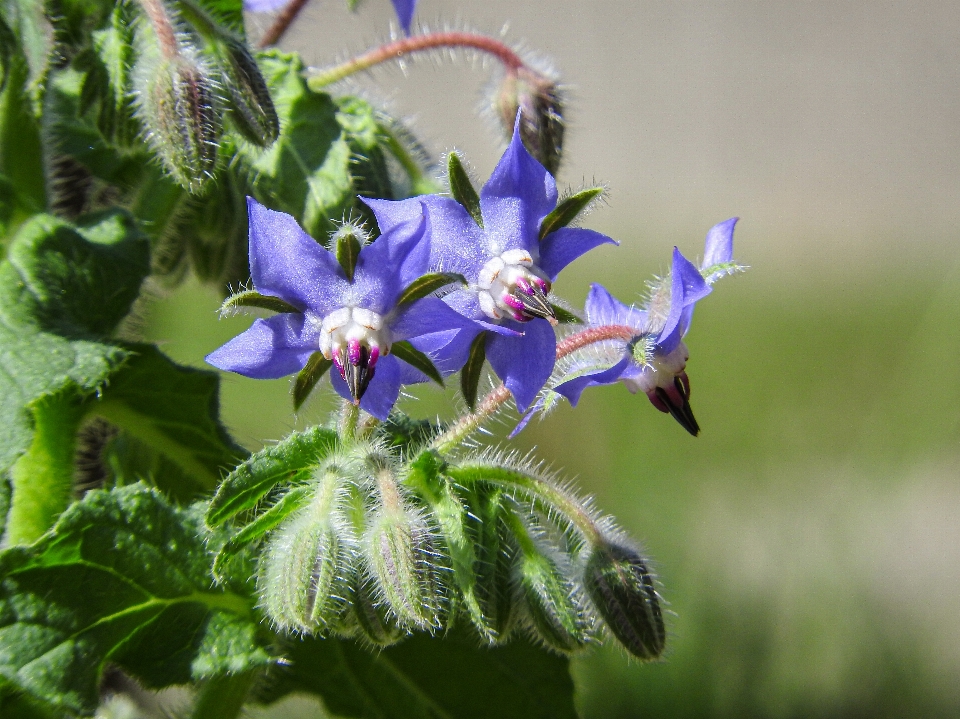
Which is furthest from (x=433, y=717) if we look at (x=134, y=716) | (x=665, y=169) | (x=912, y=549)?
(x=665, y=169)

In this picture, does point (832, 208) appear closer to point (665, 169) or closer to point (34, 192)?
point (665, 169)

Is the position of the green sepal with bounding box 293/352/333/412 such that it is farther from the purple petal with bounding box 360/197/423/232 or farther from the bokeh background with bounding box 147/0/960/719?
the bokeh background with bounding box 147/0/960/719

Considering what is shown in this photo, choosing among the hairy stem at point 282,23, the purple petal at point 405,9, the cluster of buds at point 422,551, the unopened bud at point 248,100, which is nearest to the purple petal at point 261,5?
the hairy stem at point 282,23

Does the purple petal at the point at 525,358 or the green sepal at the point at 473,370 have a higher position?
the purple petal at the point at 525,358

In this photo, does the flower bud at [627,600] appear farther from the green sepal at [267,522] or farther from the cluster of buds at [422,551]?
the green sepal at [267,522]

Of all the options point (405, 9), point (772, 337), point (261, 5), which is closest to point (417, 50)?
point (405, 9)

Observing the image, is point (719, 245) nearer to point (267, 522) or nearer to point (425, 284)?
point (425, 284)
